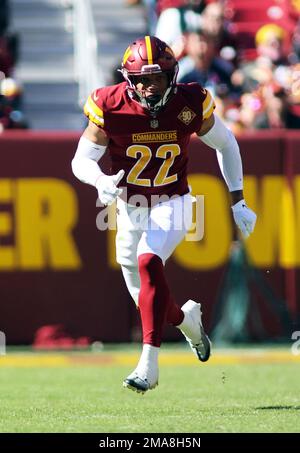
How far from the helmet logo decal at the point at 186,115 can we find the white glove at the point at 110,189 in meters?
0.58

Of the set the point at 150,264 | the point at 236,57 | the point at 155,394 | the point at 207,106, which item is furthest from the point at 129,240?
the point at 236,57

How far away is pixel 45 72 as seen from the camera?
1414 centimetres

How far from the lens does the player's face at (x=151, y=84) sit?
6.75 m

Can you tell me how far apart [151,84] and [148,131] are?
0.31m

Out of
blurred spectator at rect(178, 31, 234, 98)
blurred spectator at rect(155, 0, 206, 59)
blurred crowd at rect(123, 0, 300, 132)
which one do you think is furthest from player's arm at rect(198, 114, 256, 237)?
blurred spectator at rect(155, 0, 206, 59)

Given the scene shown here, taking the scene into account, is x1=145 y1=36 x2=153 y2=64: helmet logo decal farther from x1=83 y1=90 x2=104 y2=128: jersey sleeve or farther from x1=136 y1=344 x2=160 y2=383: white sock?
x1=136 y1=344 x2=160 y2=383: white sock

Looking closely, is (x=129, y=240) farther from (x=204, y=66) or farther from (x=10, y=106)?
(x=204, y=66)

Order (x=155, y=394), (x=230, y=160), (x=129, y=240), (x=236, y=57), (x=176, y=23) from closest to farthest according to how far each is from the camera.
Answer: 1. (x=129, y=240)
2. (x=230, y=160)
3. (x=155, y=394)
4. (x=176, y=23)
5. (x=236, y=57)

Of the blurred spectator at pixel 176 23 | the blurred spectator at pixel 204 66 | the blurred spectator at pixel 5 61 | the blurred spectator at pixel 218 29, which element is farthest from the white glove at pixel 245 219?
the blurred spectator at pixel 5 61

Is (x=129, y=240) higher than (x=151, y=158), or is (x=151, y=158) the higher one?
(x=151, y=158)

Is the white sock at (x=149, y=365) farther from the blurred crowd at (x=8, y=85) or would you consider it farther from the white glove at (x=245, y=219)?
the blurred crowd at (x=8, y=85)

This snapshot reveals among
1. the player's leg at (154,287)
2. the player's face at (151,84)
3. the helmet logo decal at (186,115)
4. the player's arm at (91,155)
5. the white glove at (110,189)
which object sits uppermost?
the player's face at (151,84)

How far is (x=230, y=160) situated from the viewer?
23.9ft
